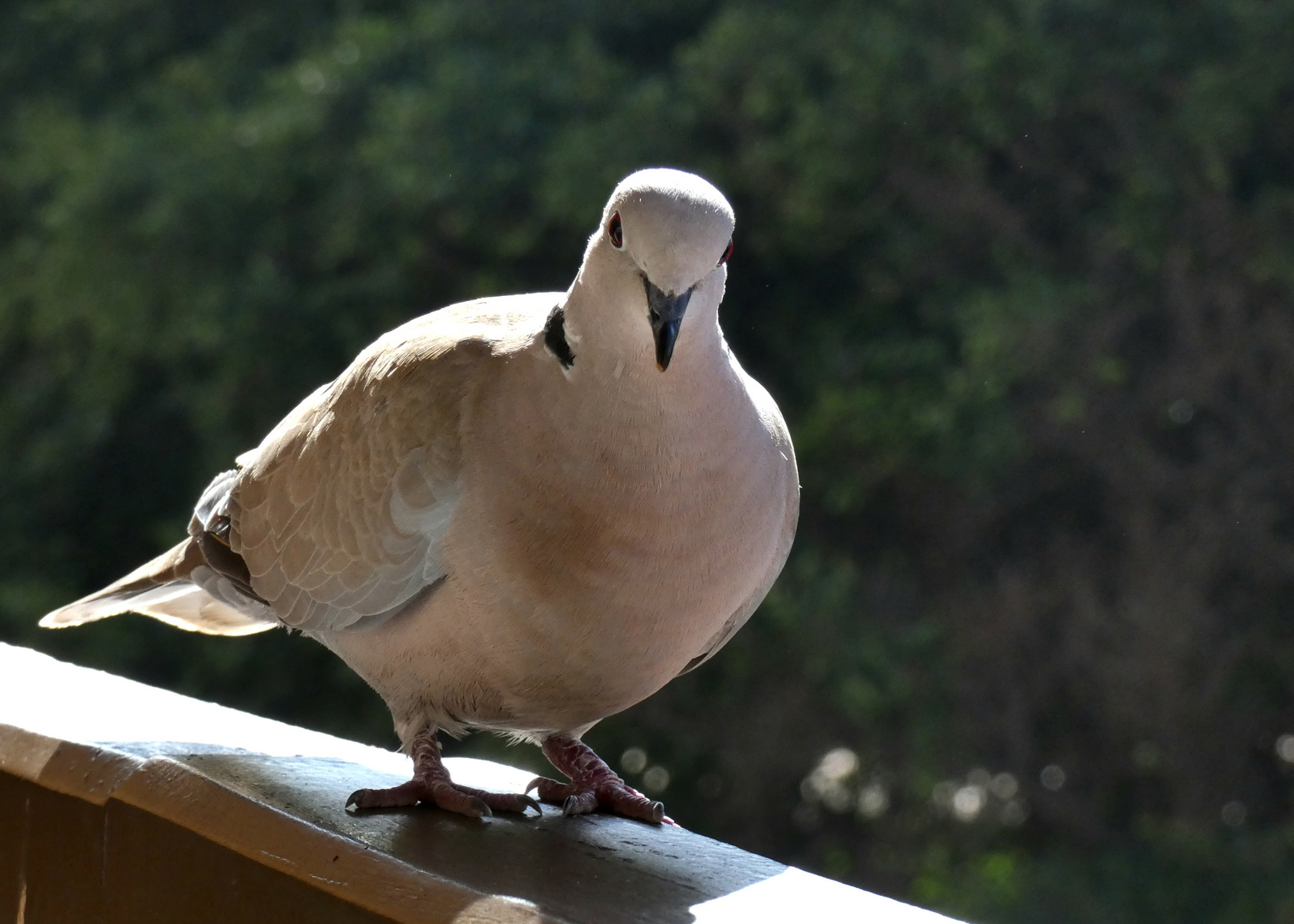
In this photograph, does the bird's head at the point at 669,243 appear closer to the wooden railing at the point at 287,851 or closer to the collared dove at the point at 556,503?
the collared dove at the point at 556,503

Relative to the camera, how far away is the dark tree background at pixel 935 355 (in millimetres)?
3791

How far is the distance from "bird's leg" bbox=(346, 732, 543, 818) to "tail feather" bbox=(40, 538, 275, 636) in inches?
19.1

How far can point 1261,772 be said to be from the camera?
3873 mm

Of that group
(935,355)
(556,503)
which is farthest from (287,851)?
(935,355)

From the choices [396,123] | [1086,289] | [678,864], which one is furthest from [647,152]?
[678,864]

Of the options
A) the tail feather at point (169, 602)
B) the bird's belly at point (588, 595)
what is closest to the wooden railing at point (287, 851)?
the bird's belly at point (588, 595)

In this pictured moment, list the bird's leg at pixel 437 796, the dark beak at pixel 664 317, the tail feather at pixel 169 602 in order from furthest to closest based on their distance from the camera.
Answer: the tail feather at pixel 169 602 < the bird's leg at pixel 437 796 < the dark beak at pixel 664 317

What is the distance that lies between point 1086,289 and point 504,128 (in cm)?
162

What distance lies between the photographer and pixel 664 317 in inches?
50.1

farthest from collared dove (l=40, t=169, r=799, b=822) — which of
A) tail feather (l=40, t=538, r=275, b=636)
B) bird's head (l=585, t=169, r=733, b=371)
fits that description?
tail feather (l=40, t=538, r=275, b=636)

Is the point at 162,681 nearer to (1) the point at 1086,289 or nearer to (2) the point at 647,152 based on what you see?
(2) the point at 647,152

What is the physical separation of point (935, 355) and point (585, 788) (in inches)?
104

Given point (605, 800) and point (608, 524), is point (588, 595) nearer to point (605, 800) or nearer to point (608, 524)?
point (608, 524)

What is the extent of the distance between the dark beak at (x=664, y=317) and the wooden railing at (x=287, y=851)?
43 centimetres
